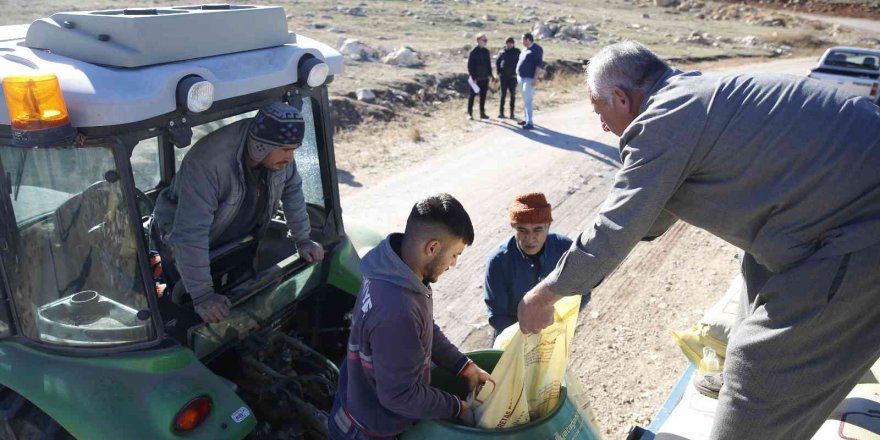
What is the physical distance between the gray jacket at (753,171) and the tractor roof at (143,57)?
1552mm

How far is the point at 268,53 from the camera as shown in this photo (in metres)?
3.21

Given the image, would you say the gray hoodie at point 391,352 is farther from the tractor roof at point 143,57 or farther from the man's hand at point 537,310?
the tractor roof at point 143,57

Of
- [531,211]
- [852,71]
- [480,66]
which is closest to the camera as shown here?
[531,211]

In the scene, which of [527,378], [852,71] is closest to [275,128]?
[527,378]

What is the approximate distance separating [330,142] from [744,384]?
2326mm

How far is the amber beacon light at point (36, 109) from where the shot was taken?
90.7 inches

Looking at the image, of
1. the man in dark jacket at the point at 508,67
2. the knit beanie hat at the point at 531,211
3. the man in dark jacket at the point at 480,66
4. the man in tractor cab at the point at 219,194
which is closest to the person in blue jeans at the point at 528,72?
the man in dark jacket at the point at 508,67

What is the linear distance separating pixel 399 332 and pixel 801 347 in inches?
57.0

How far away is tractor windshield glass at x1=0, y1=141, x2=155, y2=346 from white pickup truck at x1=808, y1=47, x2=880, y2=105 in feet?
47.0

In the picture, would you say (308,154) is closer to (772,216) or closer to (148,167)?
(148,167)

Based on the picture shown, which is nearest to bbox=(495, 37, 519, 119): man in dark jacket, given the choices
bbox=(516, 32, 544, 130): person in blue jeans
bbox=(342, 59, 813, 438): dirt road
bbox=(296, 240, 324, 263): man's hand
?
bbox=(516, 32, 544, 130): person in blue jeans

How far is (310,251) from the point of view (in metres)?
3.65

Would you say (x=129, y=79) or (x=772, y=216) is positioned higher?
(x=129, y=79)

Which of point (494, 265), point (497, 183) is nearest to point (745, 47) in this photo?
point (497, 183)
